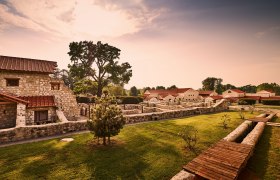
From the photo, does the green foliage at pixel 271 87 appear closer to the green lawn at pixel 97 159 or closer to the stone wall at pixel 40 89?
the green lawn at pixel 97 159

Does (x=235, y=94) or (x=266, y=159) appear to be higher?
(x=235, y=94)

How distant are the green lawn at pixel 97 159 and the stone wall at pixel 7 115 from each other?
802cm

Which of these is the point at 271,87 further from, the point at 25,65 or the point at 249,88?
the point at 25,65

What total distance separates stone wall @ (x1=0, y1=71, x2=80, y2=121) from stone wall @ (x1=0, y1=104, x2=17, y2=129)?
7.40 feet

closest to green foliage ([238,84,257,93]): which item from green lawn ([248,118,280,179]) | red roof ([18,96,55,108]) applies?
green lawn ([248,118,280,179])

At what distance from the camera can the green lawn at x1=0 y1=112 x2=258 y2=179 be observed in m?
7.12

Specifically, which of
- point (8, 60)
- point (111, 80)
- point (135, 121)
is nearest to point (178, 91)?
point (111, 80)

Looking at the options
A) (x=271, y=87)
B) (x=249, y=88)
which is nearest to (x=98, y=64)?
(x=271, y=87)

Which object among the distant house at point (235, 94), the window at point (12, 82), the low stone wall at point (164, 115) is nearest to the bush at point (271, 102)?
the distant house at point (235, 94)

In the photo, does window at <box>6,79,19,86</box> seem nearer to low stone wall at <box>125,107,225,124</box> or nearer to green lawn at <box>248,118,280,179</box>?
low stone wall at <box>125,107,225,124</box>

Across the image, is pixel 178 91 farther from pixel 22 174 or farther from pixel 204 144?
pixel 22 174

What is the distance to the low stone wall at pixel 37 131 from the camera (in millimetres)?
11159

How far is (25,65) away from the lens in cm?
1945

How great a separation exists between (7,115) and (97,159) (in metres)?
13.4
